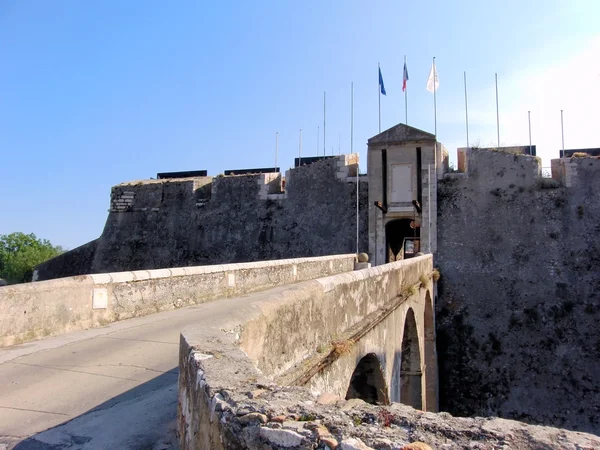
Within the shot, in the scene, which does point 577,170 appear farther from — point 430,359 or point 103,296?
point 103,296

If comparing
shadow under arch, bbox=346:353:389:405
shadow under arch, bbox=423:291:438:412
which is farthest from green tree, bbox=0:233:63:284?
shadow under arch, bbox=346:353:389:405

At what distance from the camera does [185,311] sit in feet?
23.7

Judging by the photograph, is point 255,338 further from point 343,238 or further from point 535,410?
point 343,238

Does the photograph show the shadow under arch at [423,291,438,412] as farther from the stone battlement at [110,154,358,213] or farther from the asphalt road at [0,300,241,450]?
the asphalt road at [0,300,241,450]

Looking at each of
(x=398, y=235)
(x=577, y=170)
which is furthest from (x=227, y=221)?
(x=577, y=170)

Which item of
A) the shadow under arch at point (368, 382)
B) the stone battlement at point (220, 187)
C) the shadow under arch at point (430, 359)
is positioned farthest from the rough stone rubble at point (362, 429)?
the stone battlement at point (220, 187)

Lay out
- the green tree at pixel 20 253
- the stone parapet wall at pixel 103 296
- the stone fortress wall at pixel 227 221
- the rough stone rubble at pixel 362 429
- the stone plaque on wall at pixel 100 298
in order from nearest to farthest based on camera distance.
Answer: the rough stone rubble at pixel 362 429
the stone parapet wall at pixel 103 296
the stone plaque on wall at pixel 100 298
the stone fortress wall at pixel 227 221
the green tree at pixel 20 253

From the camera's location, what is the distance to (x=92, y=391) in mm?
3799

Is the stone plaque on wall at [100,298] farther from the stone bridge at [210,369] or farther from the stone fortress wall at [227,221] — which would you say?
the stone fortress wall at [227,221]

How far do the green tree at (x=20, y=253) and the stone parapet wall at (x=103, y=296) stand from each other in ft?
147

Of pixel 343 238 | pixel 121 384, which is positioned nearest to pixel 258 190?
pixel 343 238

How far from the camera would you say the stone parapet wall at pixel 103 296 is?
5.10 metres

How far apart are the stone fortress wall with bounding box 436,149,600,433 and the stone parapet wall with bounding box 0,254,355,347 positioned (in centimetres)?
912

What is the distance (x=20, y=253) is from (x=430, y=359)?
48988mm
